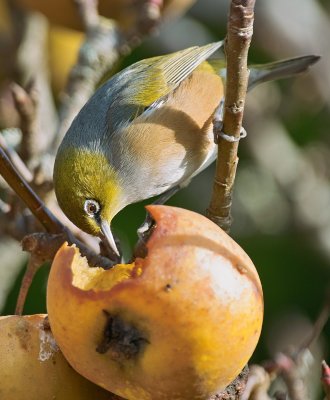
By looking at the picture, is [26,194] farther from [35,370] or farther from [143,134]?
[143,134]

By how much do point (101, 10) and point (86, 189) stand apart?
77.6 inches

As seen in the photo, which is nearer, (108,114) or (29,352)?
(29,352)

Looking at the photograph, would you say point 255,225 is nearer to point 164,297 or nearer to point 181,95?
point 181,95

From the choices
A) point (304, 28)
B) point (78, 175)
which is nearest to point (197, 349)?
point (78, 175)

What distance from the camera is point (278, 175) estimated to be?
5.00 metres

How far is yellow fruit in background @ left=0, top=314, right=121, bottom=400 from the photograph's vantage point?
211 cm

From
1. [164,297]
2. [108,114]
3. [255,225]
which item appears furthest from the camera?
[255,225]

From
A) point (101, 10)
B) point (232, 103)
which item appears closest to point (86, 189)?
point (232, 103)

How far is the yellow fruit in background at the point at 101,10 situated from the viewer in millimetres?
4848

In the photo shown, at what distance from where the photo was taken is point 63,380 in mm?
2146

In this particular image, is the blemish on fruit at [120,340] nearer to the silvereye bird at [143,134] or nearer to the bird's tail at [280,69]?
the silvereye bird at [143,134]

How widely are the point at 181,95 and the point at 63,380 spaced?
2232mm

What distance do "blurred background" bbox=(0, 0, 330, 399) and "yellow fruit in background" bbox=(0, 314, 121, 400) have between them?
2.24 m

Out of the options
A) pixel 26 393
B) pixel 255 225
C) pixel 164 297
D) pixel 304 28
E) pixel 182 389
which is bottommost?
pixel 255 225
